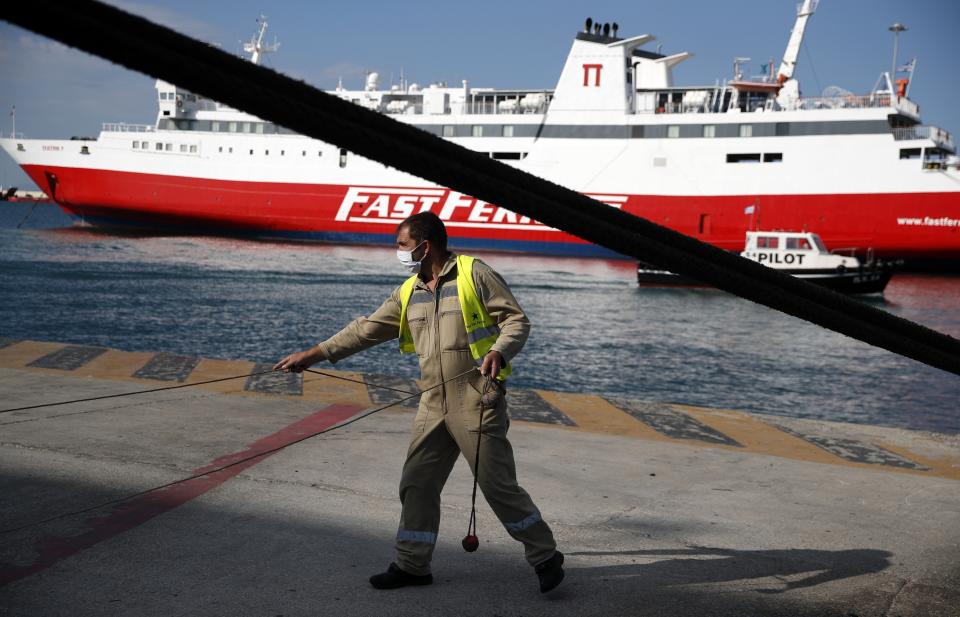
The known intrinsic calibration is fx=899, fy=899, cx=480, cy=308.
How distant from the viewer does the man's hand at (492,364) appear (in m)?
3.51

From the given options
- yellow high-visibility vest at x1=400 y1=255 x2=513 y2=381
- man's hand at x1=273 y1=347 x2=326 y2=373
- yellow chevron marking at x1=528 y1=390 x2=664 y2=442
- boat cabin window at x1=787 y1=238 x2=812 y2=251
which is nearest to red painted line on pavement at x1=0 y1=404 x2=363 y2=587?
man's hand at x1=273 y1=347 x2=326 y2=373

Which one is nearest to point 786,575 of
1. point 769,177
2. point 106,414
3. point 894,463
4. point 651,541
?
point 651,541

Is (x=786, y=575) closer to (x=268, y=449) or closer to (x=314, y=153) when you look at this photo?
(x=268, y=449)

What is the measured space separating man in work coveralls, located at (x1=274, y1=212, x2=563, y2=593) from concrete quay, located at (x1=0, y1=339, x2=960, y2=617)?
0.21 metres

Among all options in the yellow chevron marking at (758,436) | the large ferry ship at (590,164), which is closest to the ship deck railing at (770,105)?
the large ferry ship at (590,164)

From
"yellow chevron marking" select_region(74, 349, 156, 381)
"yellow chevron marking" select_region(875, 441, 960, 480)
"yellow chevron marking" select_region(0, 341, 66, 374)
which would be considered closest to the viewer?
"yellow chevron marking" select_region(875, 441, 960, 480)

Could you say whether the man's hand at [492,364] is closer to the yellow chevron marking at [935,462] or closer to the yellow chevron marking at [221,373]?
the yellow chevron marking at [935,462]

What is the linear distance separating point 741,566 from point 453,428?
152 cm

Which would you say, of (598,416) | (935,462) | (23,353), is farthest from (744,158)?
(23,353)

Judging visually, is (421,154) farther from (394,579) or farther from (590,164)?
(590,164)

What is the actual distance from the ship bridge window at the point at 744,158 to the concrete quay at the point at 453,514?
3530cm

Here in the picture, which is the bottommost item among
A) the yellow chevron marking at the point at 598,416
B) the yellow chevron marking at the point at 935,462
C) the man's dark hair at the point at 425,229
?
the yellow chevron marking at the point at 935,462

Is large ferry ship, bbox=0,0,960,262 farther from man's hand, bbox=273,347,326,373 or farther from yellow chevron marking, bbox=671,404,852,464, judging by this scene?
man's hand, bbox=273,347,326,373

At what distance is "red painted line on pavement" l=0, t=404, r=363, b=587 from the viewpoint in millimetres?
3799
